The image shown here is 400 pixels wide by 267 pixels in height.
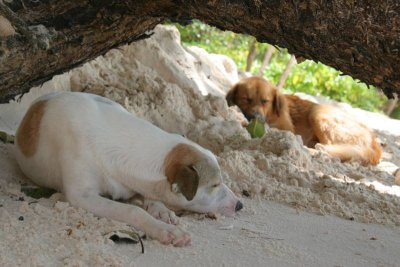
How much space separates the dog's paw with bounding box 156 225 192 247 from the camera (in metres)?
3.07

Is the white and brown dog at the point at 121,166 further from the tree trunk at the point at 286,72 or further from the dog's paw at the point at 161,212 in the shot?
the tree trunk at the point at 286,72

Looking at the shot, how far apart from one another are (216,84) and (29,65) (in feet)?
18.3

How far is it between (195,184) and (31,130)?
132 centimetres

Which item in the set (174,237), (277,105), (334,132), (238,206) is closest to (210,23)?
(238,206)

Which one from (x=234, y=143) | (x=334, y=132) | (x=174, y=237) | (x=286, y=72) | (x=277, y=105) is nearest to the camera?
(x=174, y=237)

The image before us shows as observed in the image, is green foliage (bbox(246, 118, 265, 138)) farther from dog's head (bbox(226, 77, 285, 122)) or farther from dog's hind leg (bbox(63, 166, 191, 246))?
dog's hind leg (bbox(63, 166, 191, 246))

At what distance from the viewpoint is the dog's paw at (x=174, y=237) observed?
3.07 metres

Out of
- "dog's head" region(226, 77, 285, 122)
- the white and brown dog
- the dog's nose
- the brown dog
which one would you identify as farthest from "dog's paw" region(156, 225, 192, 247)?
"dog's head" region(226, 77, 285, 122)

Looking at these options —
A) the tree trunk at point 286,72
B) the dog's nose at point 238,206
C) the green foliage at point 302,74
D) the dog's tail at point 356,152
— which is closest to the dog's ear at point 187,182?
the dog's nose at point 238,206

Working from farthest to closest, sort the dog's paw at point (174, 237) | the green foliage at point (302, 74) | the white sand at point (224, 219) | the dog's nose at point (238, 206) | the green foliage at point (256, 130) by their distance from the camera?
1. the green foliage at point (302, 74)
2. the green foliage at point (256, 130)
3. the dog's nose at point (238, 206)
4. the dog's paw at point (174, 237)
5. the white sand at point (224, 219)

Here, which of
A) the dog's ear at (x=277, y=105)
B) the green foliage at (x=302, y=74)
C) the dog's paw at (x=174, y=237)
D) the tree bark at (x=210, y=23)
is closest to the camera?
the tree bark at (x=210, y=23)

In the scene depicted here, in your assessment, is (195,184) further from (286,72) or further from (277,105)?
(286,72)

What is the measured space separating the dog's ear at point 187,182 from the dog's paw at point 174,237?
0.23 m

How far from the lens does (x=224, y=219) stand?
3617 mm
